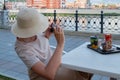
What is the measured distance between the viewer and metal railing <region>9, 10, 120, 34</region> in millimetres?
7887

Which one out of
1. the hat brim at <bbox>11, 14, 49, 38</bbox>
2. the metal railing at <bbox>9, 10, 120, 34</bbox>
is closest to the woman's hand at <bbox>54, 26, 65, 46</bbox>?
the hat brim at <bbox>11, 14, 49, 38</bbox>

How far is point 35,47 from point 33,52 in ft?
0.20

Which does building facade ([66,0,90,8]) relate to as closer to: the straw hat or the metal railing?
the metal railing

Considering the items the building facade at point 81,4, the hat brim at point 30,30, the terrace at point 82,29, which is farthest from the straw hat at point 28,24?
the building facade at point 81,4

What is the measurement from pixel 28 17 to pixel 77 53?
624 mm

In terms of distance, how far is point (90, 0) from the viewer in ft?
32.4

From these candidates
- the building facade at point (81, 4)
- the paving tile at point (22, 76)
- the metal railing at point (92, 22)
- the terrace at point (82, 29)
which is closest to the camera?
the paving tile at point (22, 76)

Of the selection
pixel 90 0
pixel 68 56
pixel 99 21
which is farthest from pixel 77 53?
pixel 90 0

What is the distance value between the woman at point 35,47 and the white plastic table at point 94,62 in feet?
0.40

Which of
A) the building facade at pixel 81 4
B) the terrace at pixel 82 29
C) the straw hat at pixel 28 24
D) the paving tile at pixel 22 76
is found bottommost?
the paving tile at pixel 22 76

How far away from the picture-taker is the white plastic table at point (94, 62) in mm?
1616

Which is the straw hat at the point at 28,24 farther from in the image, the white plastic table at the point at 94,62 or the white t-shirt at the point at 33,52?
the white plastic table at the point at 94,62

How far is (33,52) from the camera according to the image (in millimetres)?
1711

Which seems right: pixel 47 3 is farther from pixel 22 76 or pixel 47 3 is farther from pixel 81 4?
pixel 22 76
